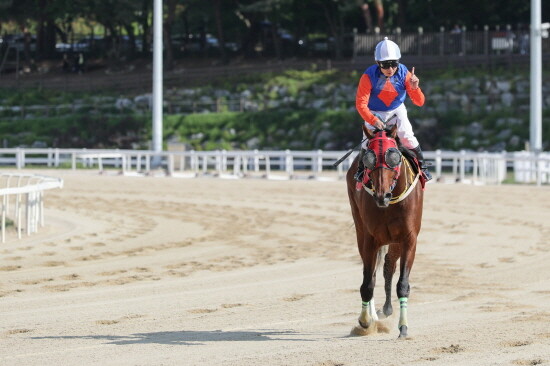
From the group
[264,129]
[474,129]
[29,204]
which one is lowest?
[29,204]

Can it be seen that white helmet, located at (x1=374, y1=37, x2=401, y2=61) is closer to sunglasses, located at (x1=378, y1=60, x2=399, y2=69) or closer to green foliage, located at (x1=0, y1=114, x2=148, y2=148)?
sunglasses, located at (x1=378, y1=60, x2=399, y2=69)

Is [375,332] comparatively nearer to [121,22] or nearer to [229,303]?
[229,303]

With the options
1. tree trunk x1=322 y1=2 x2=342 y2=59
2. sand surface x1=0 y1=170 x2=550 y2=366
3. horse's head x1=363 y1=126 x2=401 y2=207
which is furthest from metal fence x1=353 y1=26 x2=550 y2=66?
horse's head x1=363 y1=126 x2=401 y2=207

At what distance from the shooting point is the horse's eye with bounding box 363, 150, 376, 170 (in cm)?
970

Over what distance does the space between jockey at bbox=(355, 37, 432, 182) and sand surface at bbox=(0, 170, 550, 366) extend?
1714mm

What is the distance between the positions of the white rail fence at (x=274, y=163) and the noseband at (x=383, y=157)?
776 inches

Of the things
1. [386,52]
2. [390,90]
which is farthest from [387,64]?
[390,90]

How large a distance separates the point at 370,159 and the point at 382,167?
12 cm

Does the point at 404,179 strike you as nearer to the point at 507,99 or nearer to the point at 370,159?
the point at 370,159

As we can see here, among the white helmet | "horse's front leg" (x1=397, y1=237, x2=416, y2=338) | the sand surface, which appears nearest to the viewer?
the sand surface

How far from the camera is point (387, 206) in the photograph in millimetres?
9820

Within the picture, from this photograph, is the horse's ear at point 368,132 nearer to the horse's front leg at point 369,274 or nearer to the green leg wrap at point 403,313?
the horse's front leg at point 369,274

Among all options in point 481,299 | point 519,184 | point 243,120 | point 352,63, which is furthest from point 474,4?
point 481,299

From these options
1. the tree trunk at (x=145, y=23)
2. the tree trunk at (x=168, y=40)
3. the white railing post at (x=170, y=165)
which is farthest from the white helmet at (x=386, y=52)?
the tree trunk at (x=145, y=23)
